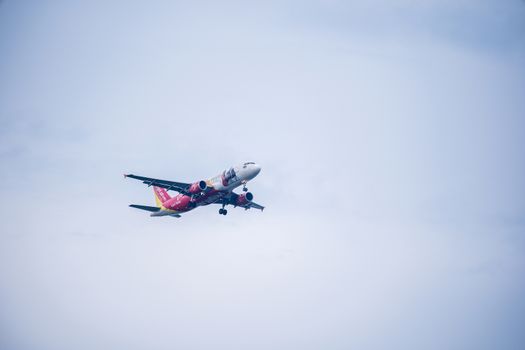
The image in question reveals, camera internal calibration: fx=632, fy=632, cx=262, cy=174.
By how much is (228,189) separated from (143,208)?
12930 millimetres

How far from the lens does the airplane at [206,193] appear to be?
7625 cm

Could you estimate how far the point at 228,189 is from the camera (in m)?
78.2

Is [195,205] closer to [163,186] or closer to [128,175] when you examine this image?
[163,186]

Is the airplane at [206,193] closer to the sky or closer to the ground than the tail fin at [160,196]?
closer to the ground

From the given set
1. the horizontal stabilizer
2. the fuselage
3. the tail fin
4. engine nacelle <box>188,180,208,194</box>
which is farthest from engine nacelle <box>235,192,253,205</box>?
the horizontal stabilizer

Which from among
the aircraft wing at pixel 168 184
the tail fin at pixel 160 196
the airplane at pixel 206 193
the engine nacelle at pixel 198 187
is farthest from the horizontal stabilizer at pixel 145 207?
the engine nacelle at pixel 198 187

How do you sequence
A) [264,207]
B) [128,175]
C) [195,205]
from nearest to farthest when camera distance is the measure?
[128,175] → [195,205] → [264,207]

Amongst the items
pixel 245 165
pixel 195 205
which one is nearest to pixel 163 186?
pixel 195 205

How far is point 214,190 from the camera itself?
258ft

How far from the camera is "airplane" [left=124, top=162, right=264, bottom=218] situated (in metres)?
76.2

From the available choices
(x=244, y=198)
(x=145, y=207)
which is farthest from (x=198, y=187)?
(x=145, y=207)

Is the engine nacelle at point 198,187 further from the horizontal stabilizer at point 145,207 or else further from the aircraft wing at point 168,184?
the horizontal stabilizer at point 145,207

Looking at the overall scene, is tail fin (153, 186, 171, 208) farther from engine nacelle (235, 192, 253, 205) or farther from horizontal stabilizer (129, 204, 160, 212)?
engine nacelle (235, 192, 253, 205)

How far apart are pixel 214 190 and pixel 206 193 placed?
1321 millimetres
